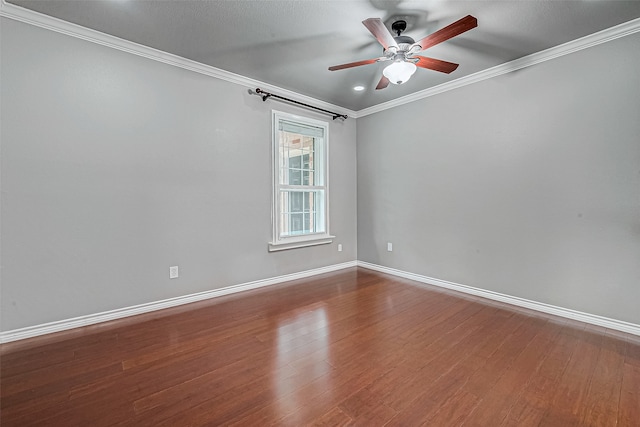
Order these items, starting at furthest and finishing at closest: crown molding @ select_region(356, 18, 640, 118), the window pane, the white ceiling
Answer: the window pane < crown molding @ select_region(356, 18, 640, 118) < the white ceiling

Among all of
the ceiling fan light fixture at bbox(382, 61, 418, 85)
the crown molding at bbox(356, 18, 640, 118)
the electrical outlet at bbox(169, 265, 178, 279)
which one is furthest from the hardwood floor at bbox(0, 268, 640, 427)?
the crown molding at bbox(356, 18, 640, 118)

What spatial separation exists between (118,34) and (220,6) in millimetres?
1143

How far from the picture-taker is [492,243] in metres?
3.28

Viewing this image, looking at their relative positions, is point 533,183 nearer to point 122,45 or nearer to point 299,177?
point 299,177

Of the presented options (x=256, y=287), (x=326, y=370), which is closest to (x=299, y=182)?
(x=256, y=287)

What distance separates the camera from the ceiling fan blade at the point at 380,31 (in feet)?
6.03

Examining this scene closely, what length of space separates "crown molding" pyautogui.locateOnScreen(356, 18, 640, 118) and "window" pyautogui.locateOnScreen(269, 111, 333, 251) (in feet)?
4.54

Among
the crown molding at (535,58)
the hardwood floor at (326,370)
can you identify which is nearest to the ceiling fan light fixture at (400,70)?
the crown molding at (535,58)

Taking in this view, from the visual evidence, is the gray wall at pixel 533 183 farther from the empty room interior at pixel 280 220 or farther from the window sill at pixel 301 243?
the window sill at pixel 301 243

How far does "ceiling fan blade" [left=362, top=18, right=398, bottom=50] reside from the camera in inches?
72.4

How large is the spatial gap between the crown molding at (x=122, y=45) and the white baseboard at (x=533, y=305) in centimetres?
317

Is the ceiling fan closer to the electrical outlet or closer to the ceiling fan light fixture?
the ceiling fan light fixture

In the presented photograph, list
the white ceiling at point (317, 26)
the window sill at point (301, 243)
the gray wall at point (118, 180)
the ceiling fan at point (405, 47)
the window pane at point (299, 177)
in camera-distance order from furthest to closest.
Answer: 1. the window pane at point (299, 177)
2. the window sill at point (301, 243)
3. the gray wall at point (118, 180)
4. the white ceiling at point (317, 26)
5. the ceiling fan at point (405, 47)

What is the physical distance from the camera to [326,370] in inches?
75.0
